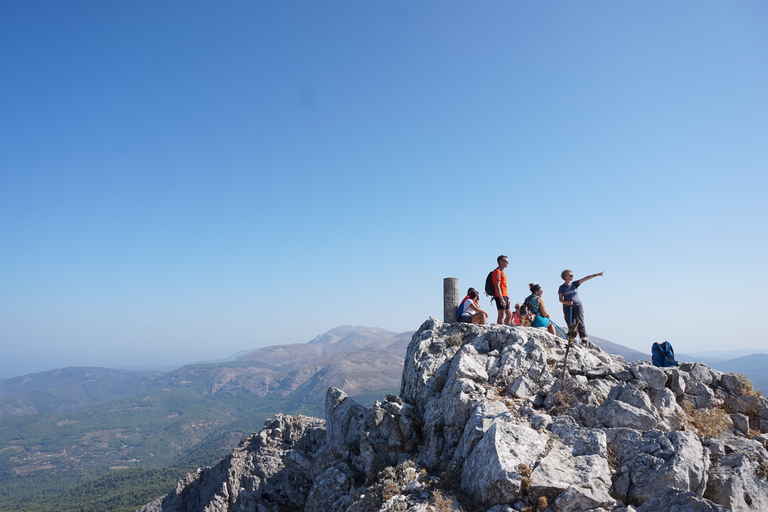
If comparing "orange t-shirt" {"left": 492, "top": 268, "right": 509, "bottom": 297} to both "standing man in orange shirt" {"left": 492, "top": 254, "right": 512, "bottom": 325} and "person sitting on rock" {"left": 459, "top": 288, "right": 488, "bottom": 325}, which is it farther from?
"person sitting on rock" {"left": 459, "top": 288, "right": 488, "bottom": 325}

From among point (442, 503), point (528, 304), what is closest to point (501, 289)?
point (528, 304)

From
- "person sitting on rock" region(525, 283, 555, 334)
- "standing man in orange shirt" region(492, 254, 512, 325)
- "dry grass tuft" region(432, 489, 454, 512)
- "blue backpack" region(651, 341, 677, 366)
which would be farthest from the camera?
"person sitting on rock" region(525, 283, 555, 334)

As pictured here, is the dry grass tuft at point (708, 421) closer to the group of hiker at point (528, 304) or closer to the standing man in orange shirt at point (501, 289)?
the group of hiker at point (528, 304)

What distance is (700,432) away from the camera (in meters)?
12.7

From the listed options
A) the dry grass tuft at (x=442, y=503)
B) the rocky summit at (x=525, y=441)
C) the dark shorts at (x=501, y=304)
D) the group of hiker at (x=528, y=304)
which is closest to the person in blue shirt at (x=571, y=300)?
the group of hiker at (x=528, y=304)

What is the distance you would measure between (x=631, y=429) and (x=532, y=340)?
19.1 ft

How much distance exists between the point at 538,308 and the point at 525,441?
9.44 m

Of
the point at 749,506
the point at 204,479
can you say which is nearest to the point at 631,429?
the point at 749,506

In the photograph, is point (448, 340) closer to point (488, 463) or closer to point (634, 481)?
point (488, 463)

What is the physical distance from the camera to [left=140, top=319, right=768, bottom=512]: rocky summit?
1011 cm

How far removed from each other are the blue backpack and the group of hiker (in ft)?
9.93

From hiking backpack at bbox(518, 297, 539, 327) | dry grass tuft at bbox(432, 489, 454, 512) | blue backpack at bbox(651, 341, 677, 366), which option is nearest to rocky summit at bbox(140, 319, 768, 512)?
dry grass tuft at bbox(432, 489, 454, 512)

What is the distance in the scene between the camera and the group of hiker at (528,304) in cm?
1903

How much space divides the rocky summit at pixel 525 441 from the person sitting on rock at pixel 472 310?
72 cm
